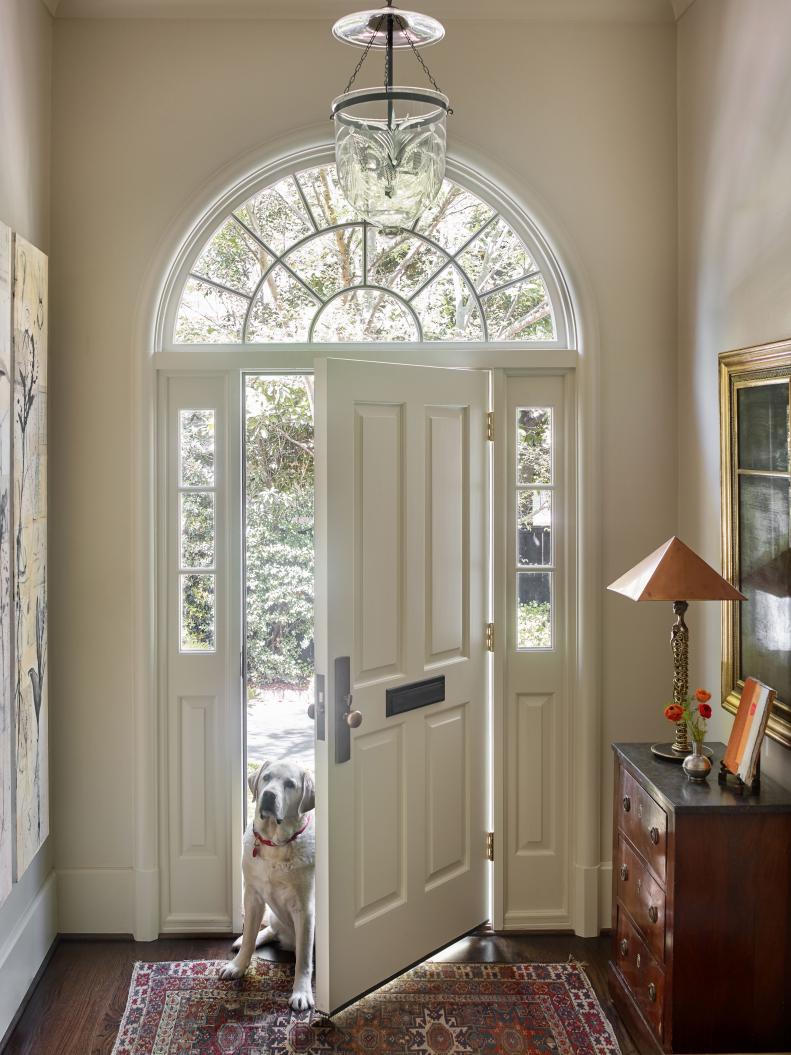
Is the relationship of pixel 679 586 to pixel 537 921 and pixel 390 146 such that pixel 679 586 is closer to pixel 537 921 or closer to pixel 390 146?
pixel 390 146

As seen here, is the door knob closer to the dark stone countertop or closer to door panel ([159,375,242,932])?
door panel ([159,375,242,932])

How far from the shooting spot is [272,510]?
3678mm

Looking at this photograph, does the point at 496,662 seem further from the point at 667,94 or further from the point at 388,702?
the point at 667,94

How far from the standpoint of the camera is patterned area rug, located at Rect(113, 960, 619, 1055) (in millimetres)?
2770

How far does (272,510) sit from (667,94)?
2.17 meters

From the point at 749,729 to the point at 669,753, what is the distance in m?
0.35

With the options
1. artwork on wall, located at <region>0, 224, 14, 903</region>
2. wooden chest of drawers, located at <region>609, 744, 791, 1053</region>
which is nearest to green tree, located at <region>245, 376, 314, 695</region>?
artwork on wall, located at <region>0, 224, 14, 903</region>

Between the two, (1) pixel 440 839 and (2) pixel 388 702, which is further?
(1) pixel 440 839

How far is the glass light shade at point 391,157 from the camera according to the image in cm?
229

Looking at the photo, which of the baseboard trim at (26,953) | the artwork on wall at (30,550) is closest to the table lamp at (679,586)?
the artwork on wall at (30,550)

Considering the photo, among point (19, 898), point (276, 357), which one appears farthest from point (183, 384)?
point (19, 898)

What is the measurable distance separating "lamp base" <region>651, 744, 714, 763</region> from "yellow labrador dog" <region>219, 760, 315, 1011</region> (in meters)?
1.16

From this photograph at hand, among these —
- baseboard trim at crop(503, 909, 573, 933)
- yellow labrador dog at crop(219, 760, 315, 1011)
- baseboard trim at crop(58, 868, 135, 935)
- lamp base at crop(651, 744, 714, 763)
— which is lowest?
baseboard trim at crop(503, 909, 573, 933)

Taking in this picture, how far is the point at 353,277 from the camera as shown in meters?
3.50
